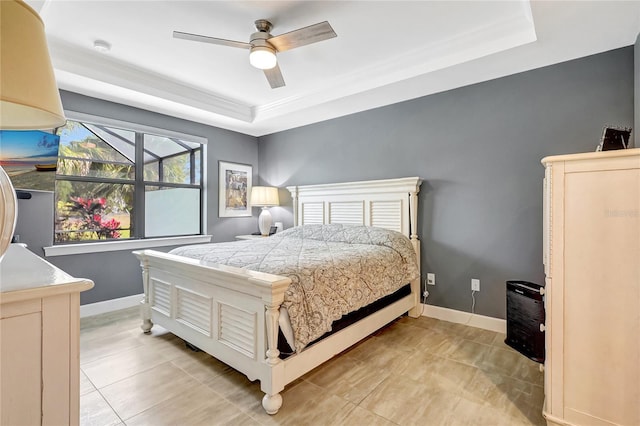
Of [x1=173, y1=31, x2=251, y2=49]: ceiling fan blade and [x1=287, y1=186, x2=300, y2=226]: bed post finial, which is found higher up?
[x1=173, y1=31, x2=251, y2=49]: ceiling fan blade

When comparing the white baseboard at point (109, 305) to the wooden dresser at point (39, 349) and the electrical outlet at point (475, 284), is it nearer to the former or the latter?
Answer: the wooden dresser at point (39, 349)

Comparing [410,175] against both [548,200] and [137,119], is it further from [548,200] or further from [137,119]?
[137,119]

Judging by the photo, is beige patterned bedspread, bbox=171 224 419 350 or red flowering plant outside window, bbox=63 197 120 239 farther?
red flowering plant outside window, bbox=63 197 120 239

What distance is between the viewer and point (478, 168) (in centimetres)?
304

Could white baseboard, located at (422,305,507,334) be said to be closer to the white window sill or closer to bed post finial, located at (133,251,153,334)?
bed post finial, located at (133,251,153,334)

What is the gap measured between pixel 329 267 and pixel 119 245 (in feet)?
9.28

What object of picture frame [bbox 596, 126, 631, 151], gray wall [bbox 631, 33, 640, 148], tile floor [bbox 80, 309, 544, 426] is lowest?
tile floor [bbox 80, 309, 544, 426]

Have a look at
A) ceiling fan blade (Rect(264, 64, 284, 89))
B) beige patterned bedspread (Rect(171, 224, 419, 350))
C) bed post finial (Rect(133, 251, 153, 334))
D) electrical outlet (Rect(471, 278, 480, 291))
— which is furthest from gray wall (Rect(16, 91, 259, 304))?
electrical outlet (Rect(471, 278, 480, 291))

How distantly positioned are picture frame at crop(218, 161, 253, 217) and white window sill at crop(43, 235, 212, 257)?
572 mm

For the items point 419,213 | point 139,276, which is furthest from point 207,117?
point 419,213

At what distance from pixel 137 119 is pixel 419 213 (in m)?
3.56

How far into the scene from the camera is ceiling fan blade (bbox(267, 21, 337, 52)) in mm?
1999

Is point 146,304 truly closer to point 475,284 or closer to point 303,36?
point 303,36

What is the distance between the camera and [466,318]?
309 cm
